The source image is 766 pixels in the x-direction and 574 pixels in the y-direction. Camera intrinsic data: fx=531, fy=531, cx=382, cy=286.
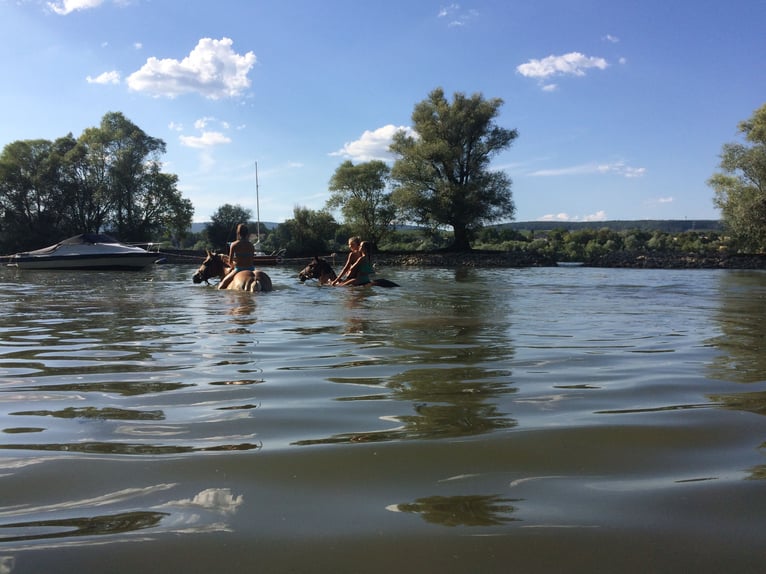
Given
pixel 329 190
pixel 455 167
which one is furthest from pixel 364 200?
pixel 455 167

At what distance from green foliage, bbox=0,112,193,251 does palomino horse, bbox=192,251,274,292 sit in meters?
40.8

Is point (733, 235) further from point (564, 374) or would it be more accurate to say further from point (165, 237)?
point (165, 237)

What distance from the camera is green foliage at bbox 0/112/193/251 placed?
49812 mm

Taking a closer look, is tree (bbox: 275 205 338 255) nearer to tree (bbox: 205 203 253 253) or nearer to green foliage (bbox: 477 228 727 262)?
tree (bbox: 205 203 253 253)

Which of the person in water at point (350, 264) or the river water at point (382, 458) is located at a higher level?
the person in water at point (350, 264)

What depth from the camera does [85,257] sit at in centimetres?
2845

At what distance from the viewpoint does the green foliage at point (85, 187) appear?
49.8 meters

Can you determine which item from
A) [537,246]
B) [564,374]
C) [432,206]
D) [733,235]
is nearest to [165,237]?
[432,206]

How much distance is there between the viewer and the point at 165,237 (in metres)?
57.4

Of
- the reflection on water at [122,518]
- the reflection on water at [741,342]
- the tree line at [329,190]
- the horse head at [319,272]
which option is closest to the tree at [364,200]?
the tree line at [329,190]

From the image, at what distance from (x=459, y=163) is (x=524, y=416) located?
1877 inches

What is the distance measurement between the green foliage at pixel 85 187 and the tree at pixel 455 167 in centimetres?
2470

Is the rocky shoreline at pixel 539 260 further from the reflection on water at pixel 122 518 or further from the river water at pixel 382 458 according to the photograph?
the reflection on water at pixel 122 518

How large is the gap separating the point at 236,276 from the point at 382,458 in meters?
11.9
